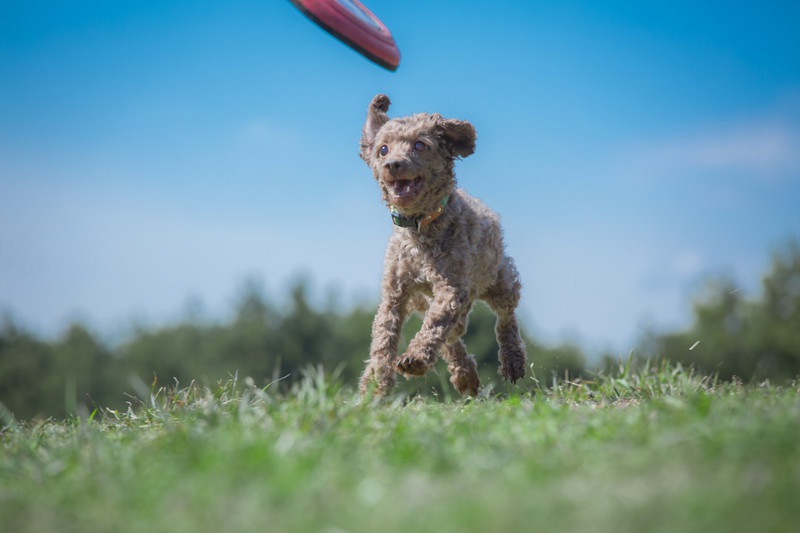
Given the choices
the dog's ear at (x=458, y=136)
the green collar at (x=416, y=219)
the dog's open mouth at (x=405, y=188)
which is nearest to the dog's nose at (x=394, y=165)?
the dog's open mouth at (x=405, y=188)

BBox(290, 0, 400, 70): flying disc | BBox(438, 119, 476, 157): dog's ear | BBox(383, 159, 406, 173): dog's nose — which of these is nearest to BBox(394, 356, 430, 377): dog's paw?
BBox(383, 159, 406, 173): dog's nose

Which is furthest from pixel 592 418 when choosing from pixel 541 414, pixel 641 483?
pixel 641 483

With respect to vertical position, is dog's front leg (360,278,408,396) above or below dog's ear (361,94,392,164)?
below

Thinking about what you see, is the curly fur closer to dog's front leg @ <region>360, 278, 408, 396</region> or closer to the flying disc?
dog's front leg @ <region>360, 278, 408, 396</region>

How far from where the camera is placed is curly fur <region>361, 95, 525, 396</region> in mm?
5414

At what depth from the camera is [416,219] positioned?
224 inches

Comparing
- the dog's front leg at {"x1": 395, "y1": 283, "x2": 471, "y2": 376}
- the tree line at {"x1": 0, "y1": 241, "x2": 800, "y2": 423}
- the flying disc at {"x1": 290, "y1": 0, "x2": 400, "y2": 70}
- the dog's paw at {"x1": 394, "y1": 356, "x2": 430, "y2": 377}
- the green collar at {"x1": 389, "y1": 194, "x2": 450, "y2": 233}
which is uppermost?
the flying disc at {"x1": 290, "y1": 0, "x2": 400, "y2": 70}

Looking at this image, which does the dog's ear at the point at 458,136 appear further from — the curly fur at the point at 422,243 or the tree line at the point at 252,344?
the tree line at the point at 252,344

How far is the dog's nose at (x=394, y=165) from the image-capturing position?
5.35 m

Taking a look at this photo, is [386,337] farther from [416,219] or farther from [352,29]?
[352,29]

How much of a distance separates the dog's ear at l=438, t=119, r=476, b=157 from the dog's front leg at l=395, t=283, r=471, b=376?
1121 millimetres

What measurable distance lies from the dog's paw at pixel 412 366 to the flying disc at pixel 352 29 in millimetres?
2744

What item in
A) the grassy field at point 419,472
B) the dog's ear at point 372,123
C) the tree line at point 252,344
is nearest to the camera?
the grassy field at point 419,472

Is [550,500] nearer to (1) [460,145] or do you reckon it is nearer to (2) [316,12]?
(1) [460,145]
